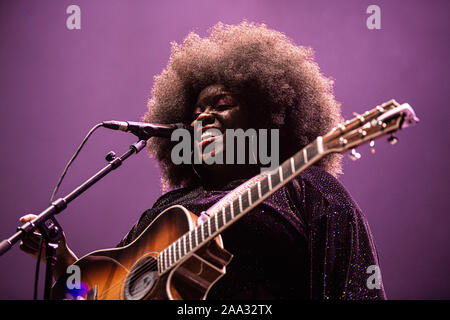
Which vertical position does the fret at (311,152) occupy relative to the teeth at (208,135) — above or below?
below

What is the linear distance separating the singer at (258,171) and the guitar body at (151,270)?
24 centimetres

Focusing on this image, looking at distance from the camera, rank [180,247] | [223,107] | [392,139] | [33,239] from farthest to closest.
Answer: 1. [223,107]
2. [33,239]
3. [180,247]
4. [392,139]

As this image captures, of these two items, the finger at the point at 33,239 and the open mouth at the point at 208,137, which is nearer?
the finger at the point at 33,239

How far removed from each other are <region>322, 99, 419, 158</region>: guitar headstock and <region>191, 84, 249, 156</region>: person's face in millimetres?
970

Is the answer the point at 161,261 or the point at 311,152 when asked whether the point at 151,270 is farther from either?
the point at 311,152

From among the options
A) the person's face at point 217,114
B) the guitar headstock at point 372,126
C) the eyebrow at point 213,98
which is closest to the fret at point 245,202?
the guitar headstock at point 372,126

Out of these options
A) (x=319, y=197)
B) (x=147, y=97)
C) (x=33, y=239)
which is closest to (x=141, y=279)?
(x=33, y=239)

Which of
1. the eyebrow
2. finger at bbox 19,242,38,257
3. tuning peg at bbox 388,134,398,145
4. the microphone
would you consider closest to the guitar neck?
tuning peg at bbox 388,134,398,145

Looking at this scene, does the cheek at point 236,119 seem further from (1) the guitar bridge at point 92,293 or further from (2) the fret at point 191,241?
(1) the guitar bridge at point 92,293

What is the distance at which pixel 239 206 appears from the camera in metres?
1.38

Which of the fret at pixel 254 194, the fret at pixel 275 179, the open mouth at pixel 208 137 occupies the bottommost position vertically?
the fret at pixel 254 194

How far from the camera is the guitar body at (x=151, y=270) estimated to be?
1433 mm

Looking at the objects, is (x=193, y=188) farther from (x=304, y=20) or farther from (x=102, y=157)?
(x=304, y=20)

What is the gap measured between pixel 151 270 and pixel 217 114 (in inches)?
38.7
